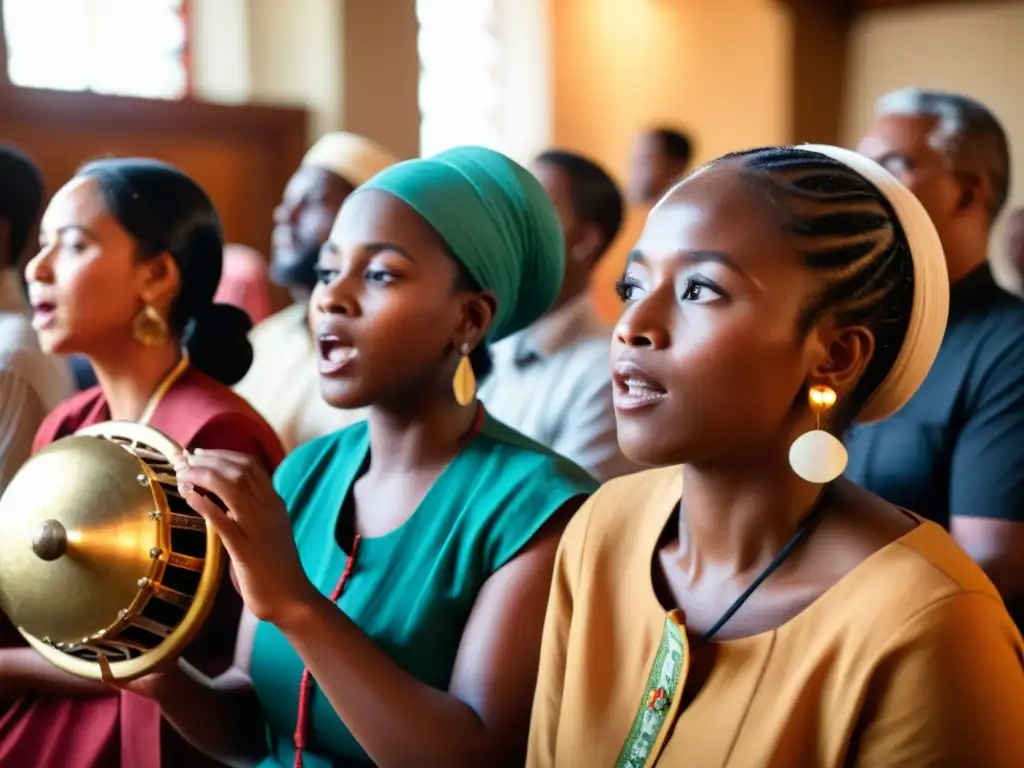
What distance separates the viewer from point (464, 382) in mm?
1677

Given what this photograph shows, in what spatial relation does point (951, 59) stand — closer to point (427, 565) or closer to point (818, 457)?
point (427, 565)

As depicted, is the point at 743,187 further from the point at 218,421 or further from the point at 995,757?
the point at 218,421

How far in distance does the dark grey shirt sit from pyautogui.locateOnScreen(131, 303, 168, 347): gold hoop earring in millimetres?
1208

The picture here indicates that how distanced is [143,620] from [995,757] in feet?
3.23

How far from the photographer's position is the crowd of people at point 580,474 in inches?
44.8

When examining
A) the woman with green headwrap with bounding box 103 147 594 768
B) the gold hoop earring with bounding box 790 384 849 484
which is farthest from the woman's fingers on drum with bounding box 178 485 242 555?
the gold hoop earring with bounding box 790 384 849 484

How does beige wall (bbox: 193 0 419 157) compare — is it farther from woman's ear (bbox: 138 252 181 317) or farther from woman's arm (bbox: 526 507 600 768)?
woman's arm (bbox: 526 507 600 768)

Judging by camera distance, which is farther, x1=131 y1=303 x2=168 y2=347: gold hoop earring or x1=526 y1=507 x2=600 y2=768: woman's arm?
x1=131 y1=303 x2=168 y2=347: gold hoop earring

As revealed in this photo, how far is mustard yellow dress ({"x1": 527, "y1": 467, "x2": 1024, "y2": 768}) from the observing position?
104 cm

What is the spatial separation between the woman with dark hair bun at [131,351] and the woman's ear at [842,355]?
1.00 metres

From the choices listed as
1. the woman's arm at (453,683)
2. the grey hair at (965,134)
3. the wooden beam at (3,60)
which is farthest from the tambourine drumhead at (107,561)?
the wooden beam at (3,60)

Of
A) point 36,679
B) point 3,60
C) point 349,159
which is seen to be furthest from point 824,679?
point 3,60

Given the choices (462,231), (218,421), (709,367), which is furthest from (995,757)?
(218,421)

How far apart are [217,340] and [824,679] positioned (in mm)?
1330
